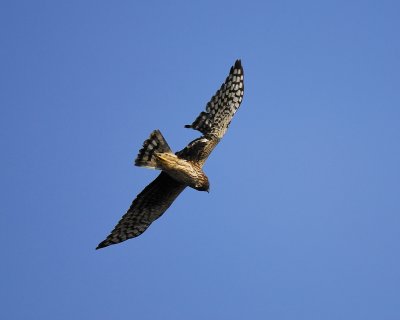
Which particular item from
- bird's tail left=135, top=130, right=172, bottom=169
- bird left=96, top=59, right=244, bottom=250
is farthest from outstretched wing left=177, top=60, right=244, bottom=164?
bird's tail left=135, top=130, right=172, bottom=169

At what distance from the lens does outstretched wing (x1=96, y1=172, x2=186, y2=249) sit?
13680mm

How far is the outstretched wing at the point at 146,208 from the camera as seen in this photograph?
13680 mm

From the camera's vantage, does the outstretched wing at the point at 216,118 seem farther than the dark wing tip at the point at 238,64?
No

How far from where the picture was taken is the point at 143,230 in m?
13.9

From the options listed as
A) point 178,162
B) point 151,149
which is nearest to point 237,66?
point 178,162

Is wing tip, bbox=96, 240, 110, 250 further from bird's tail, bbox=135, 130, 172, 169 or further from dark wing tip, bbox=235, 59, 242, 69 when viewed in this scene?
dark wing tip, bbox=235, 59, 242, 69

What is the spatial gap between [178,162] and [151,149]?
64 cm

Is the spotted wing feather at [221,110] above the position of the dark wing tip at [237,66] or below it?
below

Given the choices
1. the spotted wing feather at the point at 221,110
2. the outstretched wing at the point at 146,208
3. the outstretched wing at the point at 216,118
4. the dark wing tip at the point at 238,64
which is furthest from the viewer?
the dark wing tip at the point at 238,64

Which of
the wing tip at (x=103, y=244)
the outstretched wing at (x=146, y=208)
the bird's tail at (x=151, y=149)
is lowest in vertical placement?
the wing tip at (x=103, y=244)

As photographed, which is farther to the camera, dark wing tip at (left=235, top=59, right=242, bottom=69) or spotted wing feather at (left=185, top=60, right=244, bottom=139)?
dark wing tip at (left=235, top=59, right=242, bottom=69)

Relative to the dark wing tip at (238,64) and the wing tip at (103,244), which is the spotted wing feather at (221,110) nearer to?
the dark wing tip at (238,64)

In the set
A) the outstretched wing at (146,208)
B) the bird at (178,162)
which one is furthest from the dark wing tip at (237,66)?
the outstretched wing at (146,208)

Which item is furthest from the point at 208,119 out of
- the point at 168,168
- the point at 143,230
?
the point at 143,230
